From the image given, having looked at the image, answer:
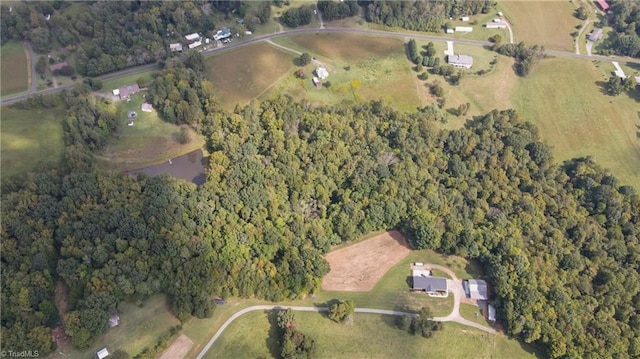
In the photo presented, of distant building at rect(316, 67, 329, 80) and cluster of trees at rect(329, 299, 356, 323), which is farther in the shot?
distant building at rect(316, 67, 329, 80)

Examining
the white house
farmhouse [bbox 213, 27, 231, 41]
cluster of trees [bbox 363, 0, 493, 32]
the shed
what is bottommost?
the shed

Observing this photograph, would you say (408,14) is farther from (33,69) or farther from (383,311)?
(33,69)

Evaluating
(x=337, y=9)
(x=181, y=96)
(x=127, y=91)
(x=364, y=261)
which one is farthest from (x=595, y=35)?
(x=127, y=91)

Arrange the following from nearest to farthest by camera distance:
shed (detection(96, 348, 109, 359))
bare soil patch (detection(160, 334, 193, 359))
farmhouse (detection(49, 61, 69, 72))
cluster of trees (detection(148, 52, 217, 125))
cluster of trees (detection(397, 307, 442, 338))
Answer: shed (detection(96, 348, 109, 359)) < bare soil patch (detection(160, 334, 193, 359)) < cluster of trees (detection(397, 307, 442, 338)) < cluster of trees (detection(148, 52, 217, 125)) < farmhouse (detection(49, 61, 69, 72))

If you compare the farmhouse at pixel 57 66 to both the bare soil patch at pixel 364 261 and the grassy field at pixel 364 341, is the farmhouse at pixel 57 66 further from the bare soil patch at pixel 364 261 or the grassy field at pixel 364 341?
the bare soil patch at pixel 364 261

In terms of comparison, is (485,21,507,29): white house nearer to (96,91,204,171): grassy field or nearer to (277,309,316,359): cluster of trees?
(96,91,204,171): grassy field

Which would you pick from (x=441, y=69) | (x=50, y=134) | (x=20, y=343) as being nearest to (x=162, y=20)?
(x=50, y=134)

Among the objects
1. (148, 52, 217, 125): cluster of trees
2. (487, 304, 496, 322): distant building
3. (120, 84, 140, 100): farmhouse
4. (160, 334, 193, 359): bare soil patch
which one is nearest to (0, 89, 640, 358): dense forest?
(487, 304, 496, 322): distant building

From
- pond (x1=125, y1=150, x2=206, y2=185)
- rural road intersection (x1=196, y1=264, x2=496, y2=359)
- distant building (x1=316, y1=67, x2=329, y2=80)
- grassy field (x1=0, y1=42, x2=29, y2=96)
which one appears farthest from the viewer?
distant building (x1=316, y1=67, x2=329, y2=80)
